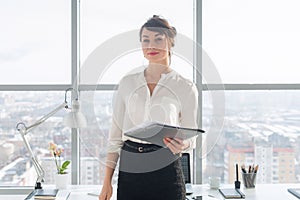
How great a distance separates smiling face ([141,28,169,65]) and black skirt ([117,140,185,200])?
0.35 metres

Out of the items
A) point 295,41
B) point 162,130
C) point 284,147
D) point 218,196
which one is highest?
point 295,41

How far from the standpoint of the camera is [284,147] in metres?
3.20

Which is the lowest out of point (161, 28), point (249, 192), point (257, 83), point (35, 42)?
point (249, 192)

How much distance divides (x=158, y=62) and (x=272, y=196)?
1.22 meters

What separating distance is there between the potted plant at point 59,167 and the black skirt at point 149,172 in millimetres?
1137

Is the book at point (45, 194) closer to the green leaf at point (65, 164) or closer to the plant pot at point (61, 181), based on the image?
the plant pot at point (61, 181)

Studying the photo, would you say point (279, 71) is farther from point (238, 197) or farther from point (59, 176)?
point (59, 176)

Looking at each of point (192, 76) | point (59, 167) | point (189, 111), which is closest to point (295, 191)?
point (192, 76)

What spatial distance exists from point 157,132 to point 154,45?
0.39 m

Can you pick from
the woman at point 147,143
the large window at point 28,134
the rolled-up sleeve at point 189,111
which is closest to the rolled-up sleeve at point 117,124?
the woman at point 147,143

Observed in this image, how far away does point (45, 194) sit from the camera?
2.54m

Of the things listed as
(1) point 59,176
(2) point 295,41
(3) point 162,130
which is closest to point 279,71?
(2) point 295,41

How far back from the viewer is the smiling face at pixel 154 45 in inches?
71.7

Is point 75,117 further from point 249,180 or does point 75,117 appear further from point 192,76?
point 249,180
